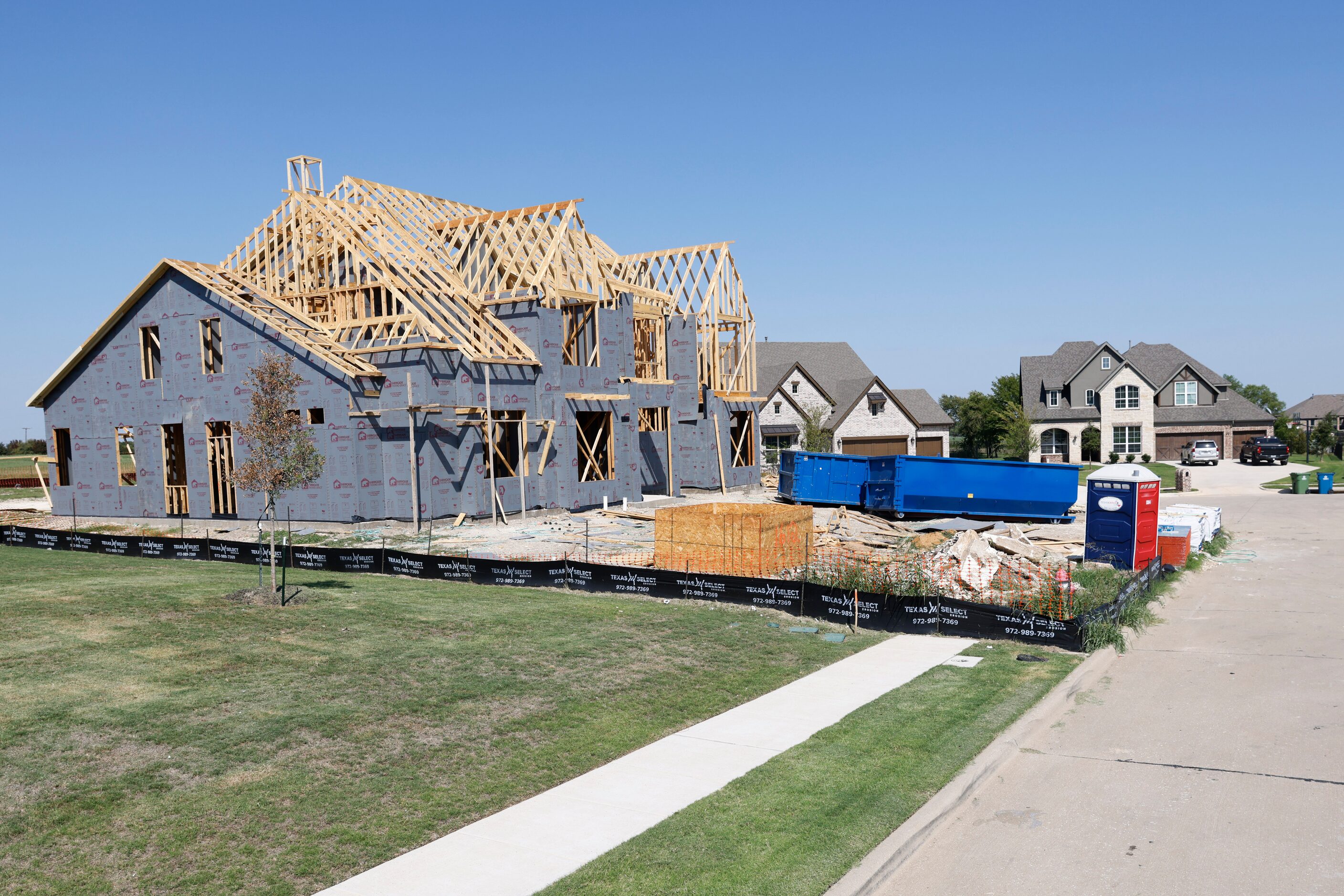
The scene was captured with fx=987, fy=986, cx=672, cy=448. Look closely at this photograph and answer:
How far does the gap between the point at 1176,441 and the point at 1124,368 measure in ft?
19.9

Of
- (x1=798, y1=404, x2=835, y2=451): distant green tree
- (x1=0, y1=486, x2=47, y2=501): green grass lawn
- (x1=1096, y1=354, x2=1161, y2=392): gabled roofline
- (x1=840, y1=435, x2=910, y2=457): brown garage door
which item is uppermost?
(x1=1096, y1=354, x2=1161, y2=392): gabled roofline

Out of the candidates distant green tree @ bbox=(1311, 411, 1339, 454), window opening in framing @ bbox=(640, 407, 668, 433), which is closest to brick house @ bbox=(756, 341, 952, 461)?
window opening in framing @ bbox=(640, 407, 668, 433)

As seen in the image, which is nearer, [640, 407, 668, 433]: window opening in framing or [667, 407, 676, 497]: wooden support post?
[667, 407, 676, 497]: wooden support post

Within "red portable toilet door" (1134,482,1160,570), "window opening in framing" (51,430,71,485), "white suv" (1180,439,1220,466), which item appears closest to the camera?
"red portable toilet door" (1134,482,1160,570)

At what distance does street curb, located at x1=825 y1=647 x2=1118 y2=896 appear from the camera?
7379 millimetres

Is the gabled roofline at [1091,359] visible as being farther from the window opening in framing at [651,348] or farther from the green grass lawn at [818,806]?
the green grass lawn at [818,806]

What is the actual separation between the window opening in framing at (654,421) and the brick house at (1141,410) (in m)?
35.1

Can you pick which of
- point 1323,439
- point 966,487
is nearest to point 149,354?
point 966,487

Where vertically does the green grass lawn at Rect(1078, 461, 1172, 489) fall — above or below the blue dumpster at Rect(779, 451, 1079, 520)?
below

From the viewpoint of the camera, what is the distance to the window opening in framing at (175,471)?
33938 mm

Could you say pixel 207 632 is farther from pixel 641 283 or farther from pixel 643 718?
pixel 641 283

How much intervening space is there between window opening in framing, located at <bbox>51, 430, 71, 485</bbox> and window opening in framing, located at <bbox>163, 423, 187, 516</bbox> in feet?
14.2

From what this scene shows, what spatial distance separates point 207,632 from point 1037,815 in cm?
1115

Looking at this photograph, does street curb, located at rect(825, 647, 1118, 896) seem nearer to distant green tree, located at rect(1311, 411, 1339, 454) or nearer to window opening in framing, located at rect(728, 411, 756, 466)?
window opening in framing, located at rect(728, 411, 756, 466)
